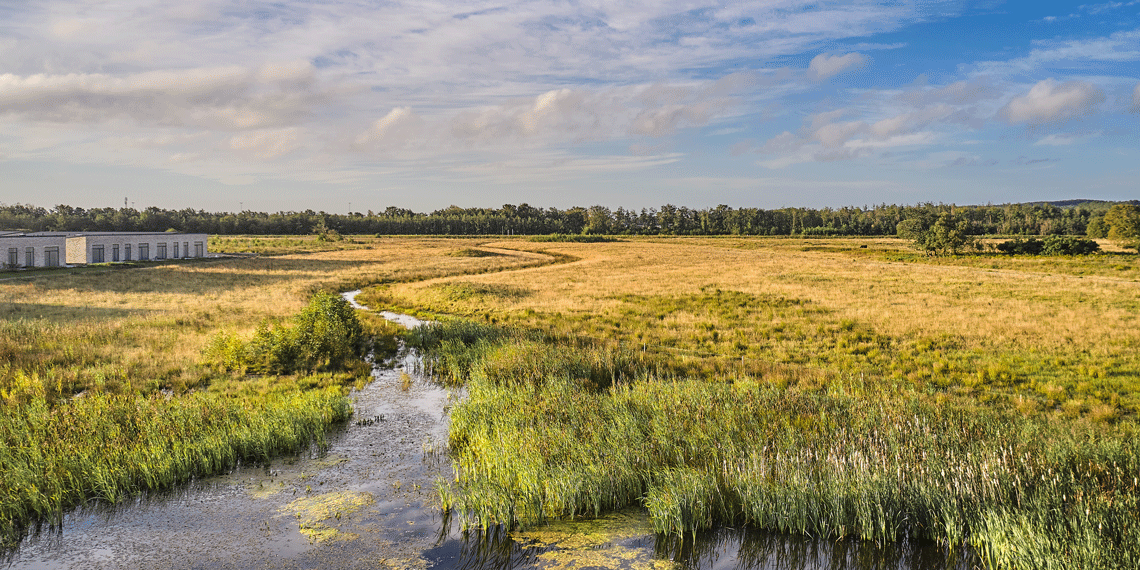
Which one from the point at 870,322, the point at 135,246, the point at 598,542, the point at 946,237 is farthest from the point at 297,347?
the point at 946,237

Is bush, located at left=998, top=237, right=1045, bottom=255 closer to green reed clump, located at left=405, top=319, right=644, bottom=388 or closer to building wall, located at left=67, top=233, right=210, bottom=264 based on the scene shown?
green reed clump, located at left=405, top=319, right=644, bottom=388

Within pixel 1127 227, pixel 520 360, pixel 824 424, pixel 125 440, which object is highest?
pixel 1127 227

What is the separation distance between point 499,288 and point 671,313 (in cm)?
1514

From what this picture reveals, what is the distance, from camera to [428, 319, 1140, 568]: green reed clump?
9266 millimetres

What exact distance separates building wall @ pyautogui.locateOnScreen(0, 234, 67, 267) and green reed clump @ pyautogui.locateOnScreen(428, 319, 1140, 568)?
214 ft

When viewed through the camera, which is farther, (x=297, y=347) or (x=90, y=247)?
(x=90, y=247)

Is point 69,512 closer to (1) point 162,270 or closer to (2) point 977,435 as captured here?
(2) point 977,435

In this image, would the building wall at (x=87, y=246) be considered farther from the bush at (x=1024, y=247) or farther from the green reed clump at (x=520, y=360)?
the bush at (x=1024, y=247)

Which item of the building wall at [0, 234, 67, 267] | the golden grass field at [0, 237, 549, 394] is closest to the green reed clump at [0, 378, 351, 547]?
the golden grass field at [0, 237, 549, 394]

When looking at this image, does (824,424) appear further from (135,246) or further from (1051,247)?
(1051,247)

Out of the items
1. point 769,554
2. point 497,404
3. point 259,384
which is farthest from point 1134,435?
point 259,384

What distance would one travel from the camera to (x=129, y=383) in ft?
61.9

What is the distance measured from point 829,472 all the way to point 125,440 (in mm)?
14092

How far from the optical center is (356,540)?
1028cm
